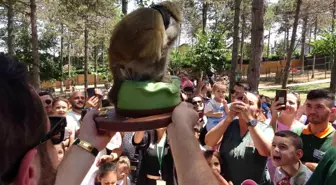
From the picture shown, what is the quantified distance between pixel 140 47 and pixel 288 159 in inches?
71.9

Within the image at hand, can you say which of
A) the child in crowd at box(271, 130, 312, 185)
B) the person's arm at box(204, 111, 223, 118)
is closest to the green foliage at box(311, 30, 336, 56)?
Result: the person's arm at box(204, 111, 223, 118)

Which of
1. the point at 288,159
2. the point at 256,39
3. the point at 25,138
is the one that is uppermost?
the point at 256,39

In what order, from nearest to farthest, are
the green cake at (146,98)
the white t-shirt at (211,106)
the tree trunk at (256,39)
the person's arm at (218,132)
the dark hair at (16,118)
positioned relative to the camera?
the dark hair at (16,118) → the green cake at (146,98) → the person's arm at (218,132) → the white t-shirt at (211,106) → the tree trunk at (256,39)

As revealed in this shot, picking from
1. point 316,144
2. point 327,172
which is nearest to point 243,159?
point 316,144

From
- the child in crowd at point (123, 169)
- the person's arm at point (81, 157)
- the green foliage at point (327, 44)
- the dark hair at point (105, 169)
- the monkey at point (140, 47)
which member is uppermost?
the green foliage at point (327, 44)

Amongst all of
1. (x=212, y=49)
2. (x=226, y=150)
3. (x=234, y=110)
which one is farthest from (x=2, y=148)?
(x=212, y=49)

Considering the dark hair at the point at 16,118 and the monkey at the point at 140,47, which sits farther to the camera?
the monkey at the point at 140,47

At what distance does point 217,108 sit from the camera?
565 centimetres

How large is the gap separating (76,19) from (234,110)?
48.4 ft

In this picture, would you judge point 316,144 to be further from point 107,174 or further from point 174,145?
point 174,145

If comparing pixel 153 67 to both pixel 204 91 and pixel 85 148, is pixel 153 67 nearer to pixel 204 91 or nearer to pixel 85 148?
pixel 85 148

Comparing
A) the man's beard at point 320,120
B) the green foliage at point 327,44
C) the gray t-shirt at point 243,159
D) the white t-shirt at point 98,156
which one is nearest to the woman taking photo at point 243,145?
the gray t-shirt at point 243,159

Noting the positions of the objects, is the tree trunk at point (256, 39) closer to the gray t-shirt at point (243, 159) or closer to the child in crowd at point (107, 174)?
the gray t-shirt at point (243, 159)

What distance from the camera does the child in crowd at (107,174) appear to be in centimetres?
368
